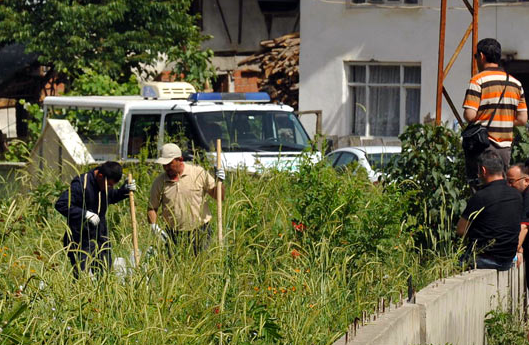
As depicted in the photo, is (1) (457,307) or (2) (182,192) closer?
(1) (457,307)

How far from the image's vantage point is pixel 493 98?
8.50 meters

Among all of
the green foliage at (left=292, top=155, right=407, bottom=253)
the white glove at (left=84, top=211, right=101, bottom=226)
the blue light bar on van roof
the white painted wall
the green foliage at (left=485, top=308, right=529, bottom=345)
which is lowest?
the green foliage at (left=485, top=308, right=529, bottom=345)

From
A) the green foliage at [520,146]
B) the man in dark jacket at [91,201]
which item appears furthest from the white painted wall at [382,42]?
the man in dark jacket at [91,201]

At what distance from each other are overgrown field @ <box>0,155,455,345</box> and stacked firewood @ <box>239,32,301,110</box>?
1712 centimetres

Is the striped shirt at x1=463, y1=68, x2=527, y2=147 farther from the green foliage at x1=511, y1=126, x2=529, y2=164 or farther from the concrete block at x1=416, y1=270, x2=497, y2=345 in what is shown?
the concrete block at x1=416, y1=270, x2=497, y2=345

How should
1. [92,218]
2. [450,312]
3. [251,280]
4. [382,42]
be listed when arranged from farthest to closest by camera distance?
[382,42]
[92,218]
[450,312]
[251,280]

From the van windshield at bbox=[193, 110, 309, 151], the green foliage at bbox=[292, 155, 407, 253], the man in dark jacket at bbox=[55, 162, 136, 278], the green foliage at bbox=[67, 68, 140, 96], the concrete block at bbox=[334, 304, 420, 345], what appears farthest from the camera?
the green foliage at bbox=[67, 68, 140, 96]

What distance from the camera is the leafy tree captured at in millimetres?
23203

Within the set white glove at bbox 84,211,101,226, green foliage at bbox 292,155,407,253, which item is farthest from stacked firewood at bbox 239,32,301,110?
green foliage at bbox 292,155,407,253

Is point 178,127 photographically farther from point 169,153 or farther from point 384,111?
point 384,111

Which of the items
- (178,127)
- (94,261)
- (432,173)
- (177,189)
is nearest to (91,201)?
(177,189)

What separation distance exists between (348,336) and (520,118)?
13.5 ft

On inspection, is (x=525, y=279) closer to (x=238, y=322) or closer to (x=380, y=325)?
(x=380, y=325)

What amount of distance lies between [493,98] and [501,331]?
6.60 feet
